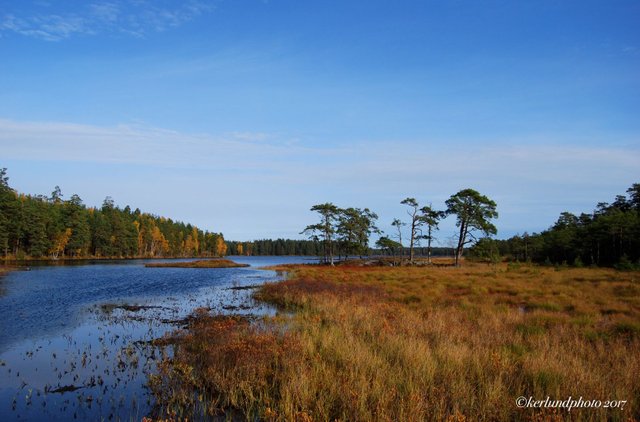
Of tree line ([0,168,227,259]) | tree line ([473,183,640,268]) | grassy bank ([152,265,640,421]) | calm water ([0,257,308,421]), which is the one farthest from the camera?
tree line ([0,168,227,259])

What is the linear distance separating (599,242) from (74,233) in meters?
116

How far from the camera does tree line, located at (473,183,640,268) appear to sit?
4803 cm

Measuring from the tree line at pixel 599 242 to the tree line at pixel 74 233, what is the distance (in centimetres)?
9132

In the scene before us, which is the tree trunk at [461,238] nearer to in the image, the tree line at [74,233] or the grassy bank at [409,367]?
the grassy bank at [409,367]

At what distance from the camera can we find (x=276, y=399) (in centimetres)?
843

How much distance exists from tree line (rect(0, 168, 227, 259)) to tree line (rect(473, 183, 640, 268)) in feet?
300

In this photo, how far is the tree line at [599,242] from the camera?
4803 cm

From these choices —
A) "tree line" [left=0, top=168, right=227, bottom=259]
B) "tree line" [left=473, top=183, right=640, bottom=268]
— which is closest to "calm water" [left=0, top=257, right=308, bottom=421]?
"tree line" [left=473, top=183, right=640, bottom=268]

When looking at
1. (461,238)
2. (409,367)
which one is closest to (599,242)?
(461,238)

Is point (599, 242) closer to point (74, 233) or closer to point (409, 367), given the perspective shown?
point (409, 367)

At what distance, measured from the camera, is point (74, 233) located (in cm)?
10025

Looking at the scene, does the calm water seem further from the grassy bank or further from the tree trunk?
the tree trunk

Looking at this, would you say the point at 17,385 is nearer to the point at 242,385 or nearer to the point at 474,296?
the point at 242,385

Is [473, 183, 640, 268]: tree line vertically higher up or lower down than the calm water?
higher up
